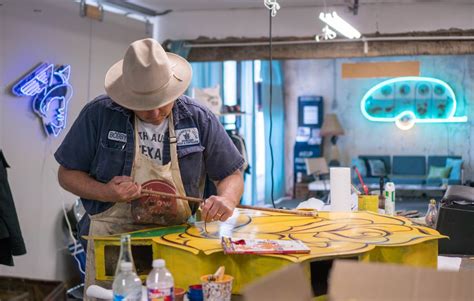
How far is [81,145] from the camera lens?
8.77 feet

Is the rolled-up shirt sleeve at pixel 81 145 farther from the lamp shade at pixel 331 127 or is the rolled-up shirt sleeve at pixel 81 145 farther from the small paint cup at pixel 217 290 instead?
the lamp shade at pixel 331 127

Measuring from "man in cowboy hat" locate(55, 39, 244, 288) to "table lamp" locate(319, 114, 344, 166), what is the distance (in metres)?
10.8

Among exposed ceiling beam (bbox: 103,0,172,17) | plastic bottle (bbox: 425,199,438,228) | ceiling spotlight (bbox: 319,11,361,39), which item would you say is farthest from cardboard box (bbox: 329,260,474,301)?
exposed ceiling beam (bbox: 103,0,172,17)

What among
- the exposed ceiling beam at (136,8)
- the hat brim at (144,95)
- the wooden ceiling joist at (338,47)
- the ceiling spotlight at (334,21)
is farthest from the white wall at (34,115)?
the hat brim at (144,95)

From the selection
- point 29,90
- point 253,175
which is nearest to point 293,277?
point 29,90

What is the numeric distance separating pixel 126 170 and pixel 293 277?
4.72ft

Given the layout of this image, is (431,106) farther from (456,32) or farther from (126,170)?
(126,170)

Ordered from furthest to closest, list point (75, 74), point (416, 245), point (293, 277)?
point (75, 74)
point (416, 245)
point (293, 277)

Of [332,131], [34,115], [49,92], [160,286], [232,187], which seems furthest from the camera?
[332,131]

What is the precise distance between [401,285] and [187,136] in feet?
4.95

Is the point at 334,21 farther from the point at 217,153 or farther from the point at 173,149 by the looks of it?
the point at 173,149

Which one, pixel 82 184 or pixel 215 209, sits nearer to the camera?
pixel 215 209

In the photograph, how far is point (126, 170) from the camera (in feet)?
8.70

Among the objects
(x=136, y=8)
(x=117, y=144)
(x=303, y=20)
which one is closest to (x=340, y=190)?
(x=117, y=144)
